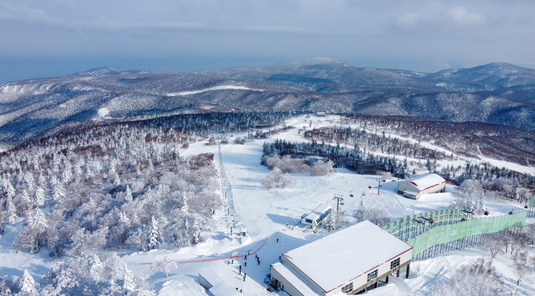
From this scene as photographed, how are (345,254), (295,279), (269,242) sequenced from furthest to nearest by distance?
(269,242)
(345,254)
(295,279)

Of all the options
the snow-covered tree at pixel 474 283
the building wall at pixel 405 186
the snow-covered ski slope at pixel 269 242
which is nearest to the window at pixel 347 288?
the snow-covered ski slope at pixel 269 242

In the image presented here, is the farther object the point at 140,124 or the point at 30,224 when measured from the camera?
the point at 140,124

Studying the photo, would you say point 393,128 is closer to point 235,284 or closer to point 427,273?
point 427,273

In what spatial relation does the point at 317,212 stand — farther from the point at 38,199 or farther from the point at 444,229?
the point at 38,199

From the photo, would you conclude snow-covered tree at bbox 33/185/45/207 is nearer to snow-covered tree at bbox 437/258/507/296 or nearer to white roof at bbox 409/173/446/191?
snow-covered tree at bbox 437/258/507/296

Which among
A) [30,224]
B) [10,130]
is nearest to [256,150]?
[30,224]

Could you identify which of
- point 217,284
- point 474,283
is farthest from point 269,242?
point 474,283

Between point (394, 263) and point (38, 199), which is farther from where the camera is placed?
point (38, 199)
